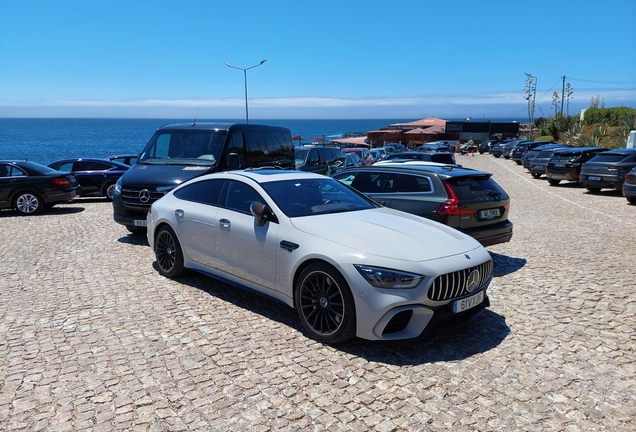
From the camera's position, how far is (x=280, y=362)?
454 cm

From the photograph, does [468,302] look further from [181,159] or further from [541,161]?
[541,161]

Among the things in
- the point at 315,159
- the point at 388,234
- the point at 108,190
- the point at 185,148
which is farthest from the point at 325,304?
the point at 108,190

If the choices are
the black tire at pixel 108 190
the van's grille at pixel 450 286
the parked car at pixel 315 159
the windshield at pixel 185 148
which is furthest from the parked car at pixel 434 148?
the van's grille at pixel 450 286

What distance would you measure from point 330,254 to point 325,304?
474mm

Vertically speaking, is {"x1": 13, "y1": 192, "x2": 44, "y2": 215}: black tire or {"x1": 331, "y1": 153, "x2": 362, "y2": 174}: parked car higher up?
{"x1": 331, "y1": 153, "x2": 362, "y2": 174}: parked car

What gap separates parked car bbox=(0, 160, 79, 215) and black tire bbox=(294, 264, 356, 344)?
11483 mm

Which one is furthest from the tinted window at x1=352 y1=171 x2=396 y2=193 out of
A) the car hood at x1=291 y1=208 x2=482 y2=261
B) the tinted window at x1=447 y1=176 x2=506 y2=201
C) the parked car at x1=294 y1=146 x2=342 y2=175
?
the parked car at x1=294 y1=146 x2=342 y2=175

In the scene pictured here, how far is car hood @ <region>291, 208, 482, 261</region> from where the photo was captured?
4.71 metres

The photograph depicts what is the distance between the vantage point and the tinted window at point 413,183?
789 centimetres

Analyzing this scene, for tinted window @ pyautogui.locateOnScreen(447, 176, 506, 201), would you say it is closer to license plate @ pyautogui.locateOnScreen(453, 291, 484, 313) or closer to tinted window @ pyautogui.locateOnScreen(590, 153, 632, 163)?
license plate @ pyautogui.locateOnScreen(453, 291, 484, 313)

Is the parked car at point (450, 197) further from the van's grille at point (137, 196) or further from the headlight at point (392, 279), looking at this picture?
the van's grille at point (137, 196)

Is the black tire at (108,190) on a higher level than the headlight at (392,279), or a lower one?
lower

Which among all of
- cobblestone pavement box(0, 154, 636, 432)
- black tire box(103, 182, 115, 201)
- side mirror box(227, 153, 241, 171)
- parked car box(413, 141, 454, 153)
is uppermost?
side mirror box(227, 153, 241, 171)

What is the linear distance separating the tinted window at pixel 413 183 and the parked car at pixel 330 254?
68.3 inches
